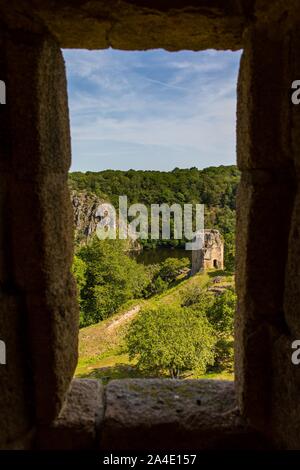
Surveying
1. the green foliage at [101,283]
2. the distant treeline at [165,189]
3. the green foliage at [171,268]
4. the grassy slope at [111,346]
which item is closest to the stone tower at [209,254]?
the distant treeline at [165,189]

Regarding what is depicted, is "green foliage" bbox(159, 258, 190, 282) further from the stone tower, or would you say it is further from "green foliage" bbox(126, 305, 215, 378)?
"green foliage" bbox(126, 305, 215, 378)

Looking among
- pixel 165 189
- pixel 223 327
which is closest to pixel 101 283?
pixel 165 189

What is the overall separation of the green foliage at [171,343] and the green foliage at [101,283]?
8313 millimetres

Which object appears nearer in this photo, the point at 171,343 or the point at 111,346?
the point at 171,343

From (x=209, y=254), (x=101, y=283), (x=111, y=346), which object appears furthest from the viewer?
(x=209, y=254)

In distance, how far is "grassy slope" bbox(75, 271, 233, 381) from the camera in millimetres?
18469

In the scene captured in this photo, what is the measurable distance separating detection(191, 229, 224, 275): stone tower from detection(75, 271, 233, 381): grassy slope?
111 inches

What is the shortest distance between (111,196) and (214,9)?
3008 cm

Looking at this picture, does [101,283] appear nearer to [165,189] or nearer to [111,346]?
[111,346]

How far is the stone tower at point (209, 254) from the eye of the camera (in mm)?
33972

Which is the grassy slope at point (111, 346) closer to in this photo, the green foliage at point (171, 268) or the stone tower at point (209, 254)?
the stone tower at point (209, 254)

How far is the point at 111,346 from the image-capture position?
2342 cm

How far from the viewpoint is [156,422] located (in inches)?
79.5

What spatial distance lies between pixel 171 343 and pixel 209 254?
682 inches
